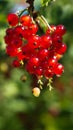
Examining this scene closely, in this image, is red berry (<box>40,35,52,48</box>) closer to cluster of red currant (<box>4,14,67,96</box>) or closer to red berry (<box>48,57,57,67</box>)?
cluster of red currant (<box>4,14,67,96</box>)

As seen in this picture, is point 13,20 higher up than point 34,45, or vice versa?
point 13,20

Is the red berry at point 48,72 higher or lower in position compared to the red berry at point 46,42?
lower

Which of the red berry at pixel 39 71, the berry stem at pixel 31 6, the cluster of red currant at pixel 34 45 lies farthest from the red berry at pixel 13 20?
the red berry at pixel 39 71

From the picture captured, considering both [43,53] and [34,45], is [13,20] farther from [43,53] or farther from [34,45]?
[43,53]

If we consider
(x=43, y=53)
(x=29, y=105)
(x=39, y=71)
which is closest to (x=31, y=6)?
(x=43, y=53)

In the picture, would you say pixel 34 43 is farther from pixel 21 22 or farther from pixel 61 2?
pixel 61 2

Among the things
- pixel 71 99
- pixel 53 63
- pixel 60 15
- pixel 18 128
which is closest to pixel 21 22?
pixel 53 63

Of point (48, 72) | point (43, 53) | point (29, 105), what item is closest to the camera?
point (43, 53)

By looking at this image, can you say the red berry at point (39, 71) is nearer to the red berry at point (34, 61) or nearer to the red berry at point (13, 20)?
the red berry at point (34, 61)

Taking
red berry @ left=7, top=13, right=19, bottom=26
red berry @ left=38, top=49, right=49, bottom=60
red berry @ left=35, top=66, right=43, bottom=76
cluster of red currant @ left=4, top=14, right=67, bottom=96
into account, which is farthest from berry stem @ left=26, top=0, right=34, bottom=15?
red berry @ left=35, top=66, right=43, bottom=76
